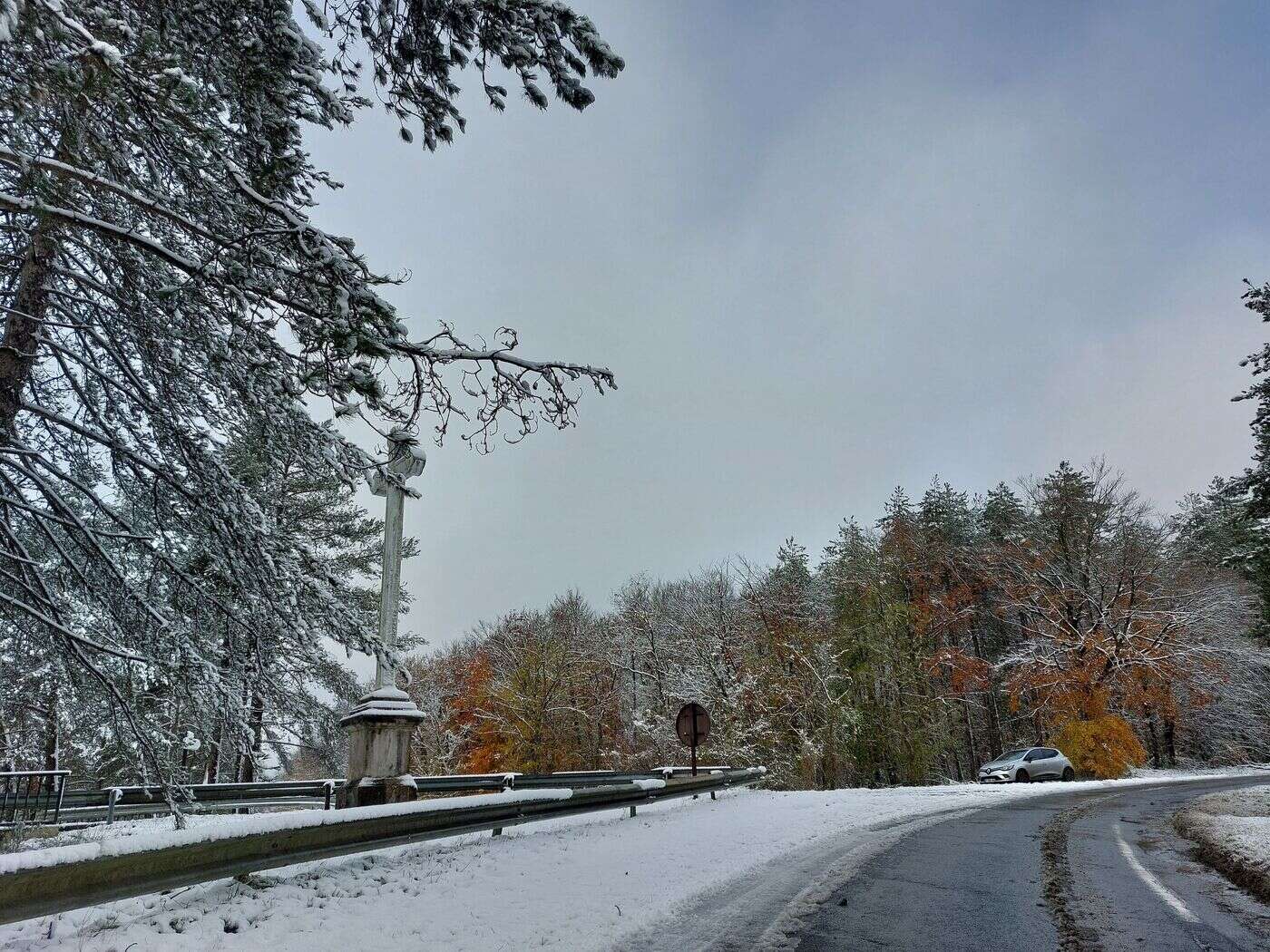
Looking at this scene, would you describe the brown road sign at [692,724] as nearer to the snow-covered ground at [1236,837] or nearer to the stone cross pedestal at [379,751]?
the snow-covered ground at [1236,837]

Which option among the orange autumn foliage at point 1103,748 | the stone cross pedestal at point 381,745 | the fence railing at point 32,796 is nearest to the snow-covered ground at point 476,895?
the stone cross pedestal at point 381,745

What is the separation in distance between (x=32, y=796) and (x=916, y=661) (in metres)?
29.2

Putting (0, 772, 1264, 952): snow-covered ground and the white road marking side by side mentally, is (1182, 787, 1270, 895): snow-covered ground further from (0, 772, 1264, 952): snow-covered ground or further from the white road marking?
(0, 772, 1264, 952): snow-covered ground

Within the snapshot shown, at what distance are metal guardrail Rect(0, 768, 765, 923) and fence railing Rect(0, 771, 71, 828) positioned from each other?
6465 millimetres

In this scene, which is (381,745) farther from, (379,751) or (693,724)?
(693,724)

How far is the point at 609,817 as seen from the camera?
36.9 ft

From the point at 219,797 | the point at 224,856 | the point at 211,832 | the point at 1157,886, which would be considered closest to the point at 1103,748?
the point at 1157,886

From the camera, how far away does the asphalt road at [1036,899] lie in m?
4.60

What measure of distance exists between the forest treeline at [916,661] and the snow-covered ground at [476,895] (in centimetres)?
1948

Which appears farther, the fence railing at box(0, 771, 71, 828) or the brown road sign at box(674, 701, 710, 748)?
the brown road sign at box(674, 701, 710, 748)

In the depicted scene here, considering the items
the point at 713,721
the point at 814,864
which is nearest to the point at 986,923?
the point at 814,864

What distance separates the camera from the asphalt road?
15.1ft

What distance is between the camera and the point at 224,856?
4715mm

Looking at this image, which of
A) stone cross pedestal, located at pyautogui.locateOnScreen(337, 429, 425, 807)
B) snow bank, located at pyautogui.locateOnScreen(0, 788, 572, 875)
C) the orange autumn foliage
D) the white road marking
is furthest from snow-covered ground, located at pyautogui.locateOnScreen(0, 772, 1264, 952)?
the orange autumn foliage
